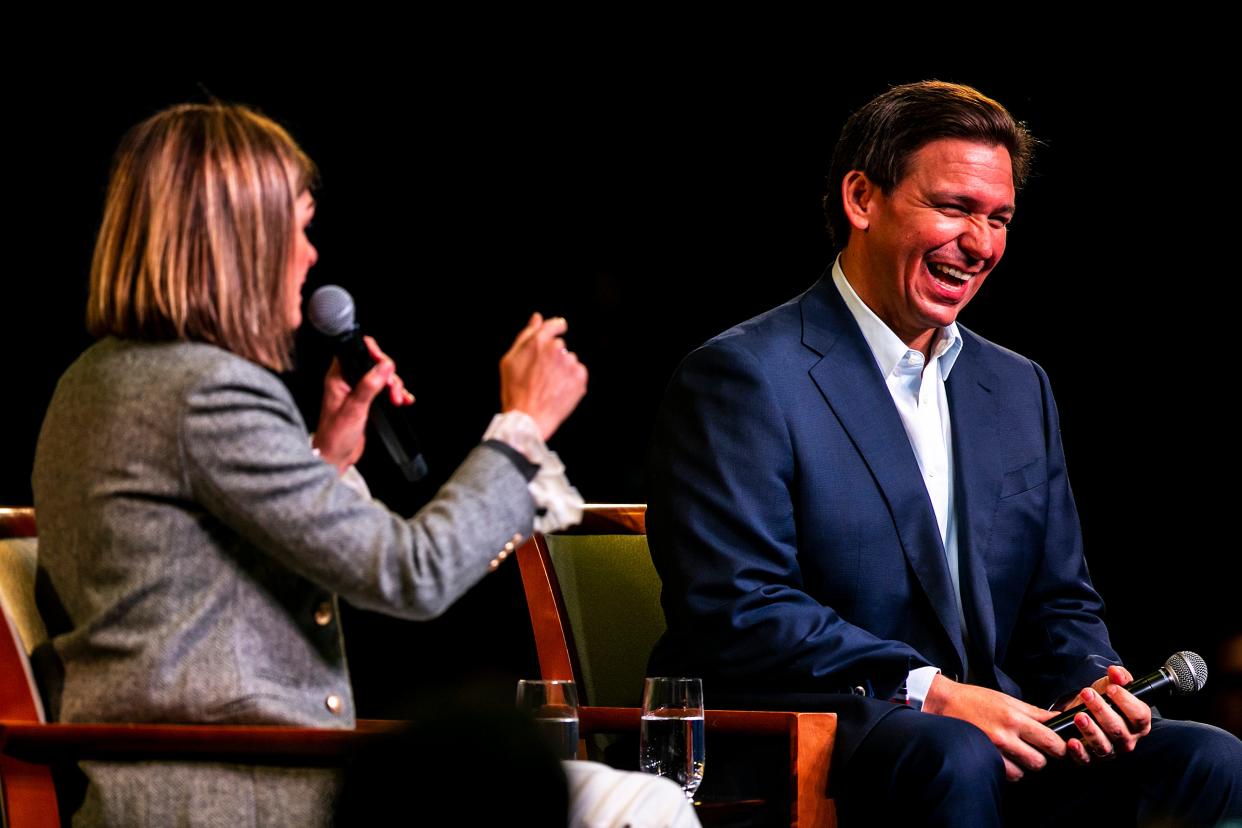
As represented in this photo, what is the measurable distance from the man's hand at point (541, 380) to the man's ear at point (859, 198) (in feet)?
3.14

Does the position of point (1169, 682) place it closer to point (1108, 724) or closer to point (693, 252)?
point (1108, 724)

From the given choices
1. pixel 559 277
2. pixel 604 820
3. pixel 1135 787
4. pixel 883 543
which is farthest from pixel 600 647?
pixel 559 277

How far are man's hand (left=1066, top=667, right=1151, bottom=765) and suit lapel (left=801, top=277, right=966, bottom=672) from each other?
0.20m

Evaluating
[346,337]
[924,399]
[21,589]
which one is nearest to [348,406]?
[346,337]

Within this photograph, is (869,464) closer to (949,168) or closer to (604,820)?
(949,168)

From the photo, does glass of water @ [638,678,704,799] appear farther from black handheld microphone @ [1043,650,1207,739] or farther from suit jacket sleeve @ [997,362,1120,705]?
suit jacket sleeve @ [997,362,1120,705]

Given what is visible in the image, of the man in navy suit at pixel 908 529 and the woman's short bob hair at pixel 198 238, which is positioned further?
the man in navy suit at pixel 908 529

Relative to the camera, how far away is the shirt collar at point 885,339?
2326mm

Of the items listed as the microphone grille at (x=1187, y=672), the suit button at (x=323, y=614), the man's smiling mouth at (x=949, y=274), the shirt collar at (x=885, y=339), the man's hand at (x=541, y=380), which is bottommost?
the microphone grille at (x=1187, y=672)

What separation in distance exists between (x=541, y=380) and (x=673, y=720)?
47 centimetres

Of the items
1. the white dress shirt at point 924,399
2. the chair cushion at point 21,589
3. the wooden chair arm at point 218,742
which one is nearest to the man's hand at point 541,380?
the wooden chair arm at point 218,742

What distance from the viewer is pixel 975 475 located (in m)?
2.30

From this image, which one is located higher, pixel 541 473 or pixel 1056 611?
pixel 541 473

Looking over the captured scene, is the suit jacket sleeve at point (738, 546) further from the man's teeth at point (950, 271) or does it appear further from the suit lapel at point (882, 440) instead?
the man's teeth at point (950, 271)
